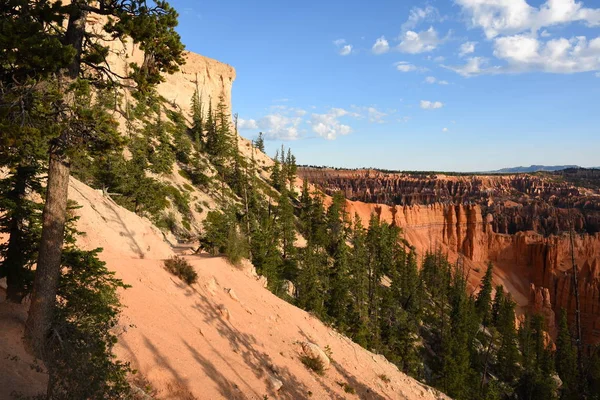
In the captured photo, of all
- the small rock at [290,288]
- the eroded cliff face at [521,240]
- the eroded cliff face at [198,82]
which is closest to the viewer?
the small rock at [290,288]

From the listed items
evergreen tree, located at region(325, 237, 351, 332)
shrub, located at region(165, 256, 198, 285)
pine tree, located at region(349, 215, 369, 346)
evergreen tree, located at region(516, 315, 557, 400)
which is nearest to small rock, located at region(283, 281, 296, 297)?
evergreen tree, located at region(325, 237, 351, 332)

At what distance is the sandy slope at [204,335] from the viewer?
11.2 m

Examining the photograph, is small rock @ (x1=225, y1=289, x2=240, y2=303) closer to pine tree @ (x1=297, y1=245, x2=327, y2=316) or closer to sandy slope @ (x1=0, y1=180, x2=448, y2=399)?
sandy slope @ (x1=0, y1=180, x2=448, y2=399)

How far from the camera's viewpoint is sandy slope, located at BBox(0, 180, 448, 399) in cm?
1125

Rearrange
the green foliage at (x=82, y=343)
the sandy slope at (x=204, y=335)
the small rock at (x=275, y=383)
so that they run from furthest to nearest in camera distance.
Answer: the small rock at (x=275, y=383), the sandy slope at (x=204, y=335), the green foliage at (x=82, y=343)

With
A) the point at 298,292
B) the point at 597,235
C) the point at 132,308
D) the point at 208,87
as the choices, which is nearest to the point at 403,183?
the point at 597,235

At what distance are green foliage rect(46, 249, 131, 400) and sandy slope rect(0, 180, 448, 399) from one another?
4.29 ft

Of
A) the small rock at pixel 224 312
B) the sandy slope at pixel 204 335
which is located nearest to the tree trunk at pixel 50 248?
the sandy slope at pixel 204 335

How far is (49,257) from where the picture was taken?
793cm

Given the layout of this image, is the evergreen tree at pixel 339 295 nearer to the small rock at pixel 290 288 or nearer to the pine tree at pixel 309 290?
the pine tree at pixel 309 290

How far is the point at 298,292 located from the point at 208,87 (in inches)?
2931

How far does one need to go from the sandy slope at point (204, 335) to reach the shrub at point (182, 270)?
42 centimetres

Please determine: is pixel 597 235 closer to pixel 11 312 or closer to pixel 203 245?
pixel 203 245

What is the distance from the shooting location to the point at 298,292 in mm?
36094
